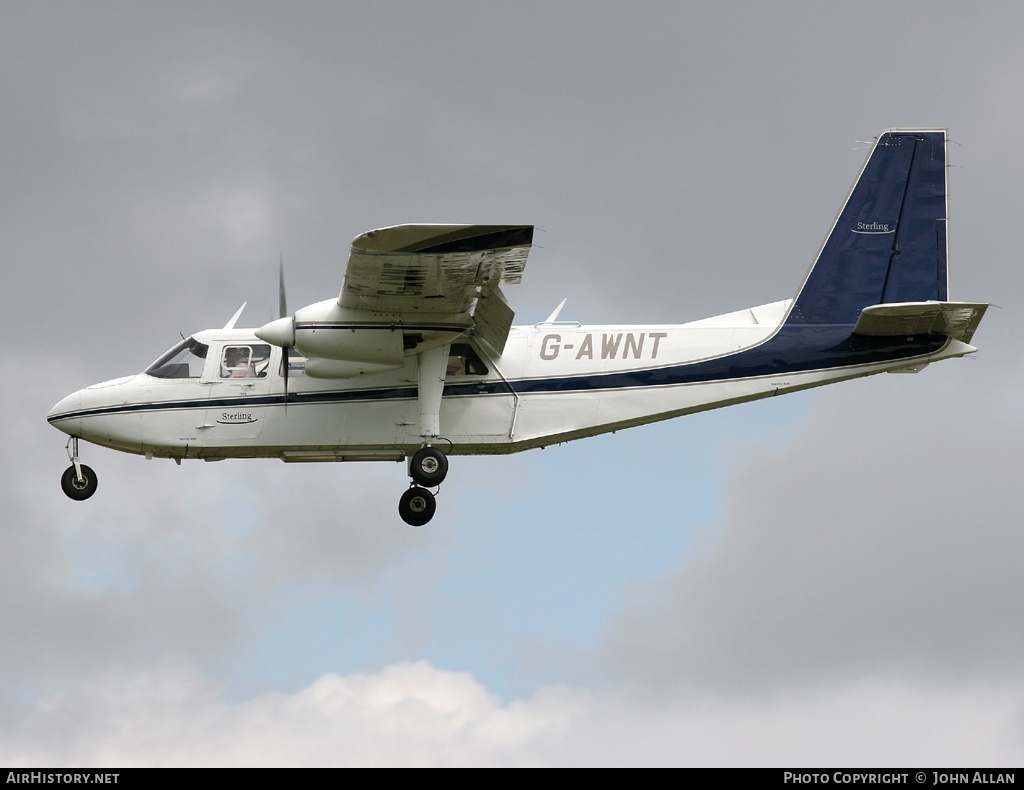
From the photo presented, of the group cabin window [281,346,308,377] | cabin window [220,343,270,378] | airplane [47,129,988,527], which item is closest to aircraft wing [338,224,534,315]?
airplane [47,129,988,527]

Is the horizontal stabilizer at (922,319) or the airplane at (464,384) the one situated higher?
the horizontal stabilizer at (922,319)

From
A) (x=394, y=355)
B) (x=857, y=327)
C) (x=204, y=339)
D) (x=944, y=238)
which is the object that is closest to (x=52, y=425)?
(x=204, y=339)

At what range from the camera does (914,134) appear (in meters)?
27.4

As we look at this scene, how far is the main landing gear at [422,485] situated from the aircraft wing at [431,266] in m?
2.33

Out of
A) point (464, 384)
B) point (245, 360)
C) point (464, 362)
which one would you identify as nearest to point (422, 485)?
point (464, 384)

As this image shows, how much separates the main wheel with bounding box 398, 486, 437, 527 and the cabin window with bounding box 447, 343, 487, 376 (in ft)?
6.49

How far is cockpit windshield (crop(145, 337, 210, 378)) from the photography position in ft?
85.3

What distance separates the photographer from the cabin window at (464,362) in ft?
84.3

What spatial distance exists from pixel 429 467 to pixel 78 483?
5.84 m

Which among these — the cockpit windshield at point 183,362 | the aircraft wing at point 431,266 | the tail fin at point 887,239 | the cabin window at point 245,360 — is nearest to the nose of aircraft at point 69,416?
the cockpit windshield at point 183,362

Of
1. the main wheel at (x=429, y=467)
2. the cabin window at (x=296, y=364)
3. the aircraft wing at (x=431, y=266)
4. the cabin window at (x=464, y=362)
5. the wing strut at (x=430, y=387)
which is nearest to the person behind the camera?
the aircraft wing at (x=431, y=266)

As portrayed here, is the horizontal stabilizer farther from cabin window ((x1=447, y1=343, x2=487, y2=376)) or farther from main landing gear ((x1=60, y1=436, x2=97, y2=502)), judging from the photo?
main landing gear ((x1=60, y1=436, x2=97, y2=502))

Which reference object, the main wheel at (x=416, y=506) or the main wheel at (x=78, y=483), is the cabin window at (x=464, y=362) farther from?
the main wheel at (x=78, y=483)
